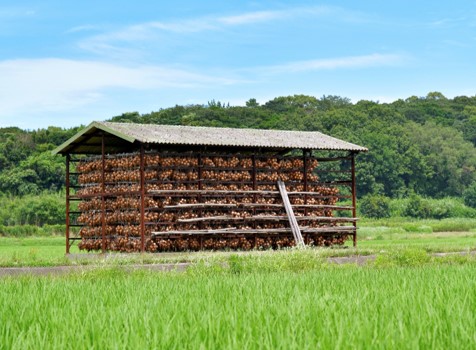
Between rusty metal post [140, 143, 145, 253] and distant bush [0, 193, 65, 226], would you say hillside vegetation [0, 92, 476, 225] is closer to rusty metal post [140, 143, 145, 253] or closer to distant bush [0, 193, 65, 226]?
distant bush [0, 193, 65, 226]

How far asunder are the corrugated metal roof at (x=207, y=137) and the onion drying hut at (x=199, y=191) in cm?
4

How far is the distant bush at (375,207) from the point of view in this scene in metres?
62.3

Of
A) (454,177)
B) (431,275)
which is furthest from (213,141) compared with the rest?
(454,177)

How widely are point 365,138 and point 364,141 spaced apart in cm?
37

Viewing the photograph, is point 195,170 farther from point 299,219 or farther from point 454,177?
point 454,177

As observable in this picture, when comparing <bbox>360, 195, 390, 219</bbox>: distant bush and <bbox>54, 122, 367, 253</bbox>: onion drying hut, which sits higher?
<bbox>54, 122, 367, 253</bbox>: onion drying hut

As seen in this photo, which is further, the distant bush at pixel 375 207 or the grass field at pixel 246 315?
the distant bush at pixel 375 207

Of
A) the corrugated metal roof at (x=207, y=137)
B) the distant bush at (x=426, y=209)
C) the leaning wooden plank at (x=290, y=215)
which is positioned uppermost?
the corrugated metal roof at (x=207, y=137)

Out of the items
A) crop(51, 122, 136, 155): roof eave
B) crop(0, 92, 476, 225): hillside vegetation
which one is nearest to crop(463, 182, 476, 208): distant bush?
crop(0, 92, 476, 225): hillside vegetation

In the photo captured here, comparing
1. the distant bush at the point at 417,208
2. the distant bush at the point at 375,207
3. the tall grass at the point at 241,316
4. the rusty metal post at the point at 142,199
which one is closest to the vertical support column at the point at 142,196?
the rusty metal post at the point at 142,199

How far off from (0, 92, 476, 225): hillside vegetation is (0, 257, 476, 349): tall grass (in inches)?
1767

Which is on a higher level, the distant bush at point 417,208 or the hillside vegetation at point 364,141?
the hillside vegetation at point 364,141

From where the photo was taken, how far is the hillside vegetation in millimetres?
56781

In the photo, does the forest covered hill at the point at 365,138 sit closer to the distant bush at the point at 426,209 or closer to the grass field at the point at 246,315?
the distant bush at the point at 426,209
